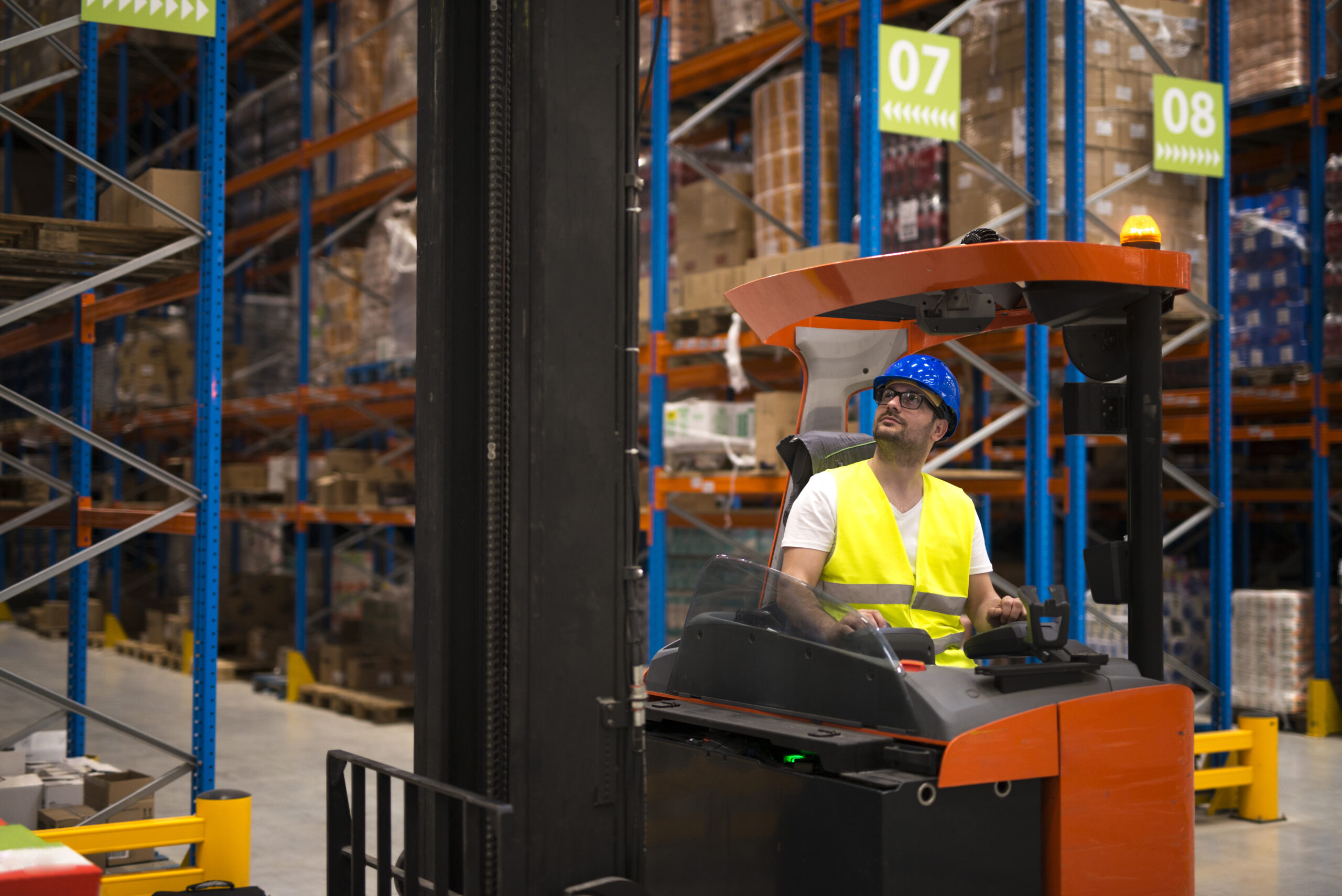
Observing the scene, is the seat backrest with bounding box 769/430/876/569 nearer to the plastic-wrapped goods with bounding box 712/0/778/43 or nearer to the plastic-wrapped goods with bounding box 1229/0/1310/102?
the plastic-wrapped goods with bounding box 712/0/778/43

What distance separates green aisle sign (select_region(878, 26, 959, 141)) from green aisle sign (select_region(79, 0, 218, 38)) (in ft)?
9.79

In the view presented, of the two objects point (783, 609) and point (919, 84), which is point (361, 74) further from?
point (783, 609)

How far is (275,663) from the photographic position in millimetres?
12266

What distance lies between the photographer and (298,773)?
7668 millimetres

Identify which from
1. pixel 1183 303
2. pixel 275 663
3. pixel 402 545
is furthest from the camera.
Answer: pixel 402 545

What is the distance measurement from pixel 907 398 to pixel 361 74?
9.30 meters

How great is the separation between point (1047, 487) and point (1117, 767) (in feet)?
12.9

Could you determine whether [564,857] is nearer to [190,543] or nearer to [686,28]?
[686,28]

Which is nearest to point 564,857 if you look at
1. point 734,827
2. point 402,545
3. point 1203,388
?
point 734,827

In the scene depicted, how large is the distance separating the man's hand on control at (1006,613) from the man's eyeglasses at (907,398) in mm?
635

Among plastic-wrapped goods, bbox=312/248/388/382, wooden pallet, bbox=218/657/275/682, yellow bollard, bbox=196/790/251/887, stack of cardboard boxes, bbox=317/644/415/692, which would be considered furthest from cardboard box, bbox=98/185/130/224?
wooden pallet, bbox=218/657/275/682

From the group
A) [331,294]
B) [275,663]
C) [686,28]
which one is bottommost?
[275,663]

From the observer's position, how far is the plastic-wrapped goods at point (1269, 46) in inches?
369

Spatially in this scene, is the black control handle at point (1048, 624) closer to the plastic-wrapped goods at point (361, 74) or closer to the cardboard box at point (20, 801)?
the cardboard box at point (20, 801)
